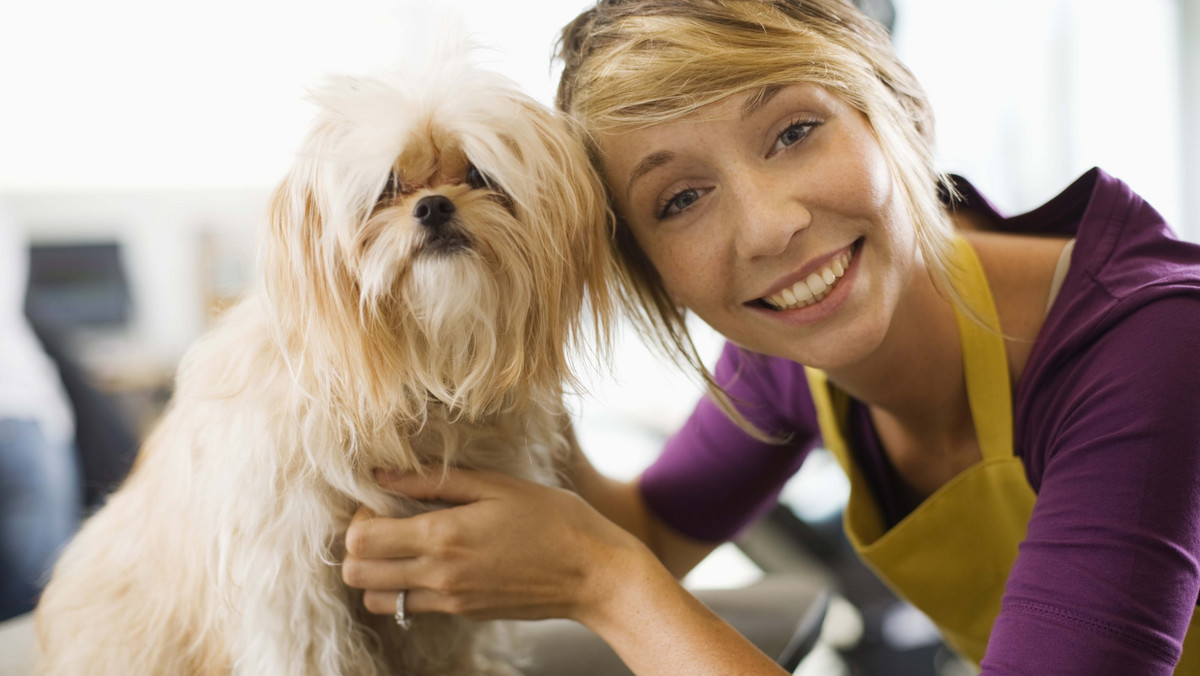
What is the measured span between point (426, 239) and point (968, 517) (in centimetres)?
80

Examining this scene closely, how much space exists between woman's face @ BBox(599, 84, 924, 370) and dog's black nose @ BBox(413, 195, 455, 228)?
0.23m

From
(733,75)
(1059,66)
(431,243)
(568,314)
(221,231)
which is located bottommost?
(221,231)

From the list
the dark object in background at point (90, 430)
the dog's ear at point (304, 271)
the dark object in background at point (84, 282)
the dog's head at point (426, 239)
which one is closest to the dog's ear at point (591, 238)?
the dog's head at point (426, 239)

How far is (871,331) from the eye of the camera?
1034mm

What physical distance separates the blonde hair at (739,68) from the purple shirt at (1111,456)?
0.16 m

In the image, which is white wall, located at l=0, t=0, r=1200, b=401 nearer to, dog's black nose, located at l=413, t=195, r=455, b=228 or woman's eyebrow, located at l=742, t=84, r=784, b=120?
woman's eyebrow, located at l=742, t=84, r=784, b=120

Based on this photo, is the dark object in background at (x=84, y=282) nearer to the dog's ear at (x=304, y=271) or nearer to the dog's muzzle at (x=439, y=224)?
the dog's ear at (x=304, y=271)

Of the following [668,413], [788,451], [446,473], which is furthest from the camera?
[668,413]

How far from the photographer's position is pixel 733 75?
0.98 metres

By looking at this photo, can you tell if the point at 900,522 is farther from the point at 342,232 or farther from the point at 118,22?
the point at 118,22

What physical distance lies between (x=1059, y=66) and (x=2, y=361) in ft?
13.2

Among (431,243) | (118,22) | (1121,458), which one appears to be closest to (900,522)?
(1121,458)

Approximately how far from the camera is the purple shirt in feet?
2.84

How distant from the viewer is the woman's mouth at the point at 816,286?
1.04 meters
